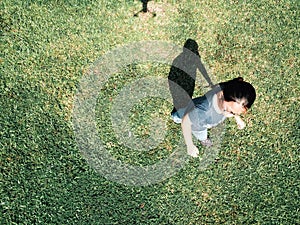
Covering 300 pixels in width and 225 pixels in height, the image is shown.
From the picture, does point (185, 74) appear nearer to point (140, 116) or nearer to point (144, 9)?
point (140, 116)

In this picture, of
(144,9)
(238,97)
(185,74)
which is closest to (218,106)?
(238,97)

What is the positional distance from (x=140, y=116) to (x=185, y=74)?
898 millimetres

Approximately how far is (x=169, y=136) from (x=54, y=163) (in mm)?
1622

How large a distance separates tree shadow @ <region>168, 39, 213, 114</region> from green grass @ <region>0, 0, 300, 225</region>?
11 cm

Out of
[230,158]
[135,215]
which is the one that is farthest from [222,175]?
[135,215]

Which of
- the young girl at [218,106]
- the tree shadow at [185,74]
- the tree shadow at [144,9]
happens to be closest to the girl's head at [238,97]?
the young girl at [218,106]

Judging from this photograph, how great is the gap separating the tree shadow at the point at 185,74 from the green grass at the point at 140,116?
0.11 m

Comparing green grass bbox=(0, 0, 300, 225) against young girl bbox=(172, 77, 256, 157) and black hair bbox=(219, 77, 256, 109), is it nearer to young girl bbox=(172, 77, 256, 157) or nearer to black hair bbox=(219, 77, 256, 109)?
young girl bbox=(172, 77, 256, 157)

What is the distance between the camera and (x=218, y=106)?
13.9 feet

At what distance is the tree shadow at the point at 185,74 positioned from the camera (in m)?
5.57

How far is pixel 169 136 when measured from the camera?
5512mm

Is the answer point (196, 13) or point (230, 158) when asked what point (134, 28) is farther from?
point (230, 158)

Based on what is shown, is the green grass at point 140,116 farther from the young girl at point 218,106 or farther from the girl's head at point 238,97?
the girl's head at point 238,97

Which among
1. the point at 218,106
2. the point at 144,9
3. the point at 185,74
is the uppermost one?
the point at 144,9
